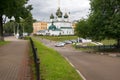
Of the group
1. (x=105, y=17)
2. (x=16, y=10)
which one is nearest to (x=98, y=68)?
(x=105, y=17)

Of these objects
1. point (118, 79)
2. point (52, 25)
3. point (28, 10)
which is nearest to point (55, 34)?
point (52, 25)

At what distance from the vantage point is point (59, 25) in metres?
169

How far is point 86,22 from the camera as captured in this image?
178 feet

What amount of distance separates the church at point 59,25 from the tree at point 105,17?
360 ft

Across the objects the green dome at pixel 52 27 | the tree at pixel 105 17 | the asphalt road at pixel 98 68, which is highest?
the tree at pixel 105 17

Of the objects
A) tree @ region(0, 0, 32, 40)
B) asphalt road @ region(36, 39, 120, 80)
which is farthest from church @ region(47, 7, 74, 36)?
asphalt road @ region(36, 39, 120, 80)

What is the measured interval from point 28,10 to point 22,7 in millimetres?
2489

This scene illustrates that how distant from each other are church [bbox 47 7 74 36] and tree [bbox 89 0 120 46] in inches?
4317

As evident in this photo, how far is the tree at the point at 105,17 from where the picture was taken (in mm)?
48812

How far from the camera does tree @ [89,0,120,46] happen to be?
48.8 m

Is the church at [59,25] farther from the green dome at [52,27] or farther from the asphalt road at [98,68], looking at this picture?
the asphalt road at [98,68]

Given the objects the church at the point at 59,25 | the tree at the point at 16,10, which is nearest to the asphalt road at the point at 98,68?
the tree at the point at 16,10

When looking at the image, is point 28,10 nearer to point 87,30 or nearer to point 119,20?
point 87,30

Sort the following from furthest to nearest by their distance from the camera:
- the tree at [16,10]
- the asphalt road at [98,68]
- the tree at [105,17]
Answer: the tree at [16,10] < the tree at [105,17] < the asphalt road at [98,68]
